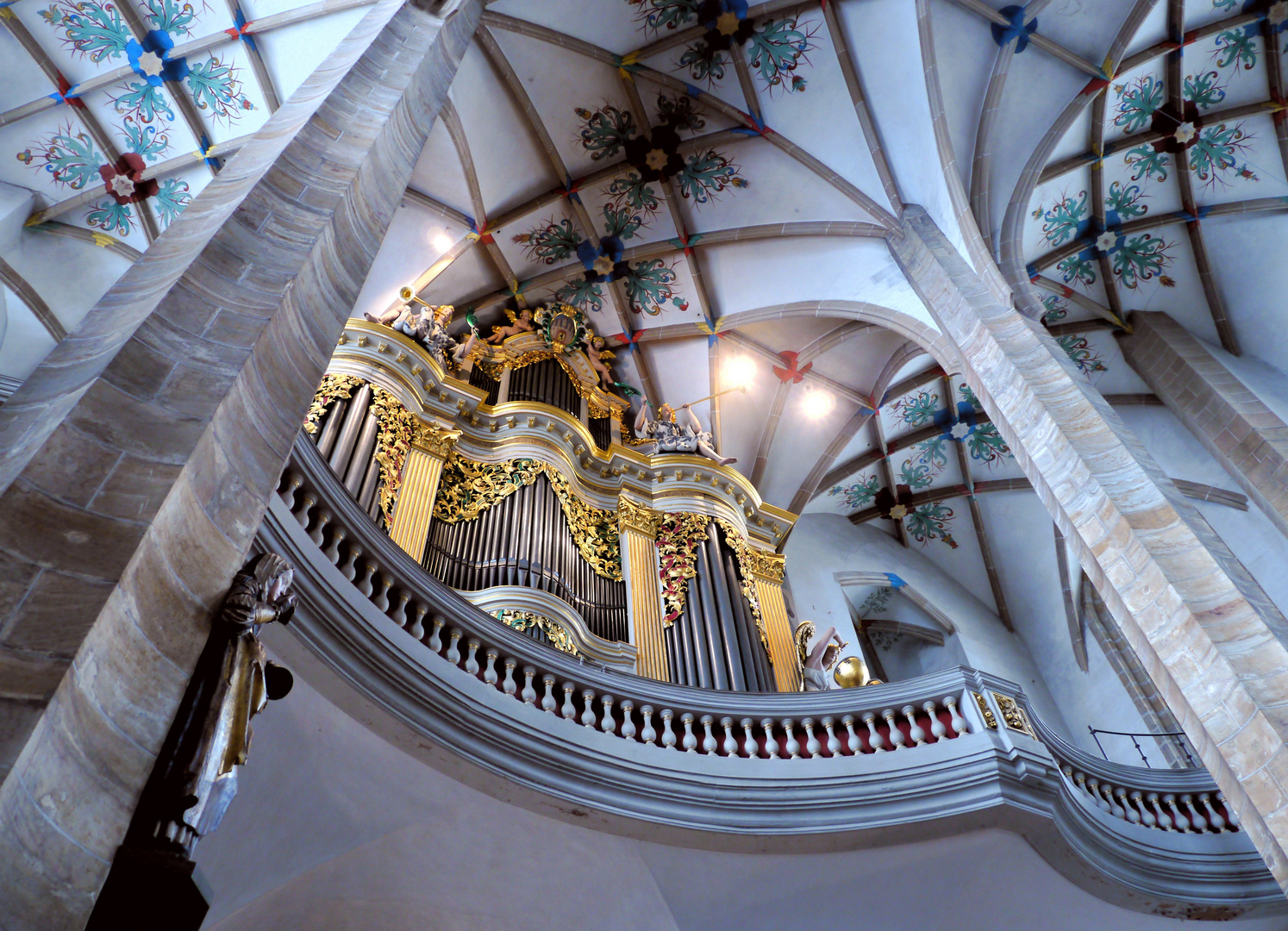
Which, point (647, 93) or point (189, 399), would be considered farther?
point (647, 93)

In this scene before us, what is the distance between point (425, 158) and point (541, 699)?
7.31 m

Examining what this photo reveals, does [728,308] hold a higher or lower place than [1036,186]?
higher

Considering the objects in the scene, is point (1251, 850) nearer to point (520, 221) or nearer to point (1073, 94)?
point (1073, 94)

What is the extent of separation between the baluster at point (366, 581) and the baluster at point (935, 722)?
408cm

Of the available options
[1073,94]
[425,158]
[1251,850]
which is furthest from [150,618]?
[1073,94]

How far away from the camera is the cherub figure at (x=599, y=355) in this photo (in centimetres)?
1335

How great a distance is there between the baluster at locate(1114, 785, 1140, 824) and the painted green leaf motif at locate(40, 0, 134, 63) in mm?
12091

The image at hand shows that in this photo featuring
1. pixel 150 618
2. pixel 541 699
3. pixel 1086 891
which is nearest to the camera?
pixel 150 618

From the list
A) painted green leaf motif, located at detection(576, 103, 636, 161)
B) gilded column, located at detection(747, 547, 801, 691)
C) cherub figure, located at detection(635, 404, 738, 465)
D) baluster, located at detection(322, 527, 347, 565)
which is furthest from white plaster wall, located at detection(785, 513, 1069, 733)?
baluster, located at detection(322, 527, 347, 565)

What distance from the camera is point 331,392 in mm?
9602

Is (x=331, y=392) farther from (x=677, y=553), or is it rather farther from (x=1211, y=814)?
(x=1211, y=814)

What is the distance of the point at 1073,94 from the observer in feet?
34.7

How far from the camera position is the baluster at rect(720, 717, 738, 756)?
7020mm

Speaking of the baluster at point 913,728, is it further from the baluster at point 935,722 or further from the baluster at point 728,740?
the baluster at point 728,740
